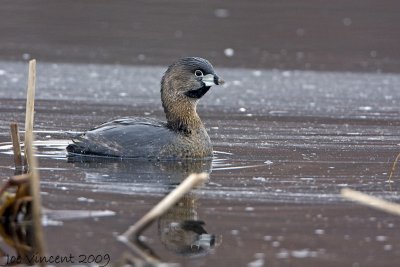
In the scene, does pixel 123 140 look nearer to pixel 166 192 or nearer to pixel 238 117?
pixel 166 192

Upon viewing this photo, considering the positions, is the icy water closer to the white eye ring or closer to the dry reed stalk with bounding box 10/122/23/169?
the dry reed stalk with bounding box 10/122/23/169

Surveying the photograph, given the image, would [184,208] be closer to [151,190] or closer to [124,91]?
[151,190]

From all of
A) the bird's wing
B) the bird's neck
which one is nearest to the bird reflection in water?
the bird's wing

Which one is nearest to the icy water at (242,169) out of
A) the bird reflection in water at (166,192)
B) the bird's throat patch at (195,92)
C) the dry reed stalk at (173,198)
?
the bird reflection in water at (166,192)

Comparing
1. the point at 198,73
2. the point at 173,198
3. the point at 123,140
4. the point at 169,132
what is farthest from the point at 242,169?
the point at 173,198

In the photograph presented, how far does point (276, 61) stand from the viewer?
16.6 meters

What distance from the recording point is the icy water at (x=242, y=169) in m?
6.67

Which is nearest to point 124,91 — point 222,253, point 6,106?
point 6,106

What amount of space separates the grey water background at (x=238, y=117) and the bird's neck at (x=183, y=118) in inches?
14.3

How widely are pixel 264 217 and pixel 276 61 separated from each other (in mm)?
9376

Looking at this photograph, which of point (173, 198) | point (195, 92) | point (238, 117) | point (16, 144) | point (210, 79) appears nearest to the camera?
point (173, 198)

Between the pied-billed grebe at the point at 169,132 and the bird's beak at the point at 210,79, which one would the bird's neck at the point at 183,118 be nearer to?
the pied-billed grebe at the point at 169,132

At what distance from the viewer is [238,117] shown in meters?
12.5

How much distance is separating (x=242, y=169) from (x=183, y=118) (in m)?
1.29
